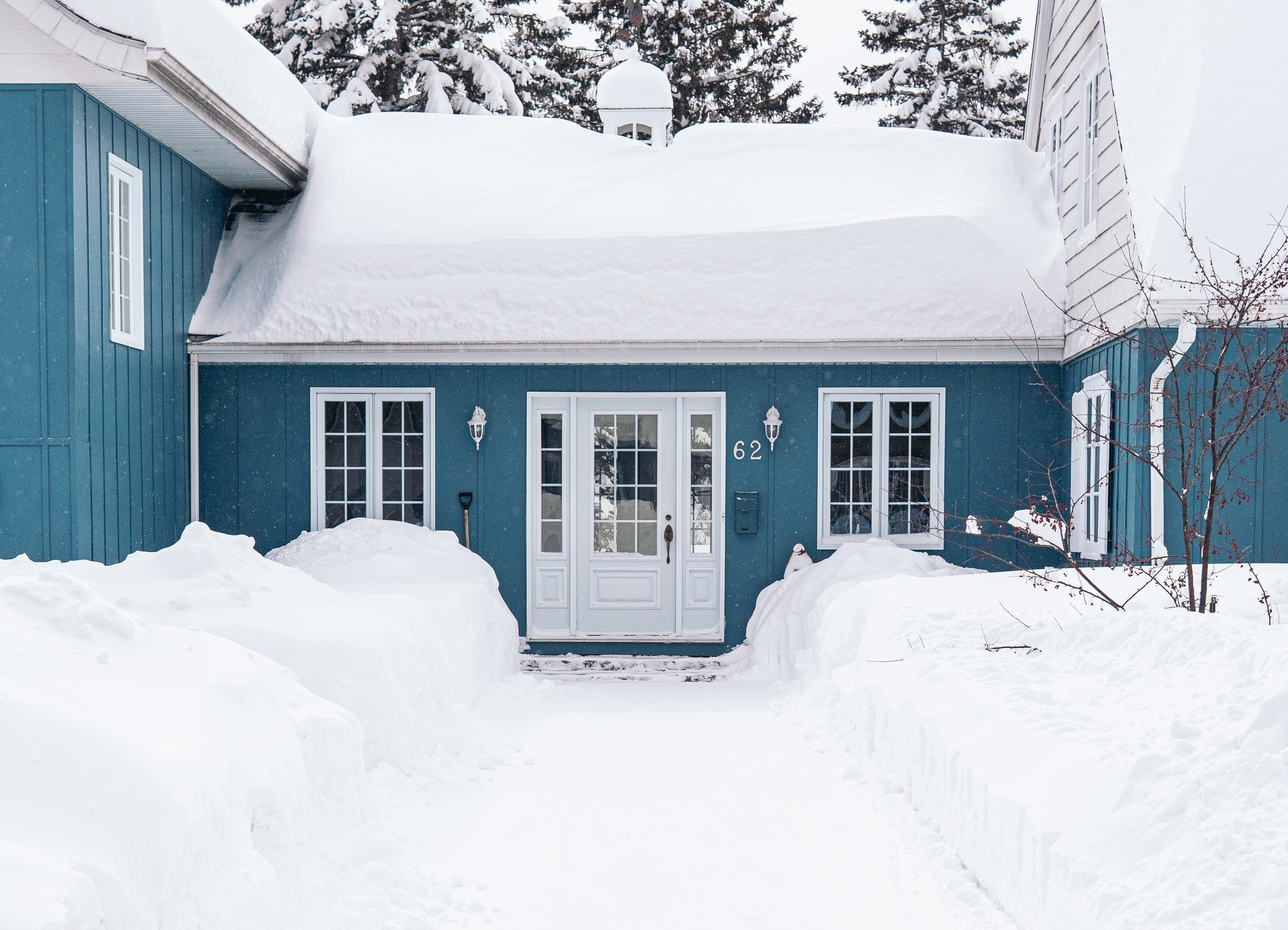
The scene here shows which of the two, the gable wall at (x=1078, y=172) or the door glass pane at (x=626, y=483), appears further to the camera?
the door glass pane at (x=626, y=483)

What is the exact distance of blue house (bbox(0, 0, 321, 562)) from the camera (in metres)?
7.41

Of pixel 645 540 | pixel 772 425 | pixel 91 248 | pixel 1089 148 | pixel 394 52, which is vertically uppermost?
pixel 394 52

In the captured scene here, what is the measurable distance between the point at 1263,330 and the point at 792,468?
13.3 ft

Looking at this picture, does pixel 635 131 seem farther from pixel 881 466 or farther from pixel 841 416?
pixel 881 466

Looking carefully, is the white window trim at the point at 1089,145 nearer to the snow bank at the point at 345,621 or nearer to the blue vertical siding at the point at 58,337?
the snow bank at the point at 345,621

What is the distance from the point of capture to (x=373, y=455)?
1022 cm

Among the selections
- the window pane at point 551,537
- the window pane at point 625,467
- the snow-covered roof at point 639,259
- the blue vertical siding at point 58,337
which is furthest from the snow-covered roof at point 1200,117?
the blue vertical siding at point 58,337

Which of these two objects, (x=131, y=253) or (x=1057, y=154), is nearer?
(x=131, y=253)

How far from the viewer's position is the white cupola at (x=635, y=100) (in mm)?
13977

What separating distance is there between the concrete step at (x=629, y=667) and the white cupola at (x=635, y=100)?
7.01 m

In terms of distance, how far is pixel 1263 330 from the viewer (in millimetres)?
7258

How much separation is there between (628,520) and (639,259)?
2.45m

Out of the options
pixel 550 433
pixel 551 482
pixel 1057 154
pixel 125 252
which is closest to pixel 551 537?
pixel 551 482

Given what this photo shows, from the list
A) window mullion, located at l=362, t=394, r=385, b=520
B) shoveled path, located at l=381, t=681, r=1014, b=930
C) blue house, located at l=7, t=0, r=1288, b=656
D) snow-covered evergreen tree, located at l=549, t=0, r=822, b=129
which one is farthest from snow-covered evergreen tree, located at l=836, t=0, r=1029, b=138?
shoveled path, located at l=381, t=681, r=1014, b=930
